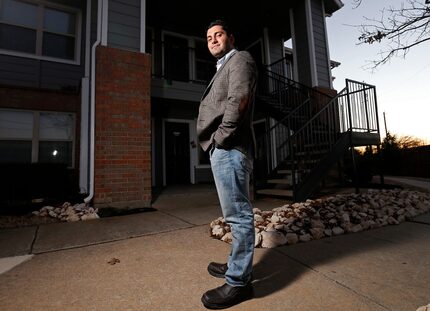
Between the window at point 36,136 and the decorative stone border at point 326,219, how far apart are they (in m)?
5.61

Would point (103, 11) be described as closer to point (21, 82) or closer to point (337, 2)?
point (21, 82)

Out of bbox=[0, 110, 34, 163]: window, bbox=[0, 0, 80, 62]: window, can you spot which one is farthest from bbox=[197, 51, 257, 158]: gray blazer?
bbox=[0, 0, 80, 62]: window

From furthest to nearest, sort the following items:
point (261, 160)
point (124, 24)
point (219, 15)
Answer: point (219, 15) < point (261, 160) < point (124, 24)

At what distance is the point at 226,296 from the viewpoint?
4.53ft

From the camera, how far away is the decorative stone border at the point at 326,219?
254 cm

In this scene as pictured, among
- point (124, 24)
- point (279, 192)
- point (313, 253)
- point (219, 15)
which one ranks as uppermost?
point (219, 15)

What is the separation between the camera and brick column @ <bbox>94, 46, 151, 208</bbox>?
162 inches

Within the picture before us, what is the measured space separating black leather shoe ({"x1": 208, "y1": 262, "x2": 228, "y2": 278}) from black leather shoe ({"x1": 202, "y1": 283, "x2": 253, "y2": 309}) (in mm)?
320

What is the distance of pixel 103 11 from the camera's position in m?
4.38

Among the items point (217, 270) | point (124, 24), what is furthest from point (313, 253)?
point (124, 24)

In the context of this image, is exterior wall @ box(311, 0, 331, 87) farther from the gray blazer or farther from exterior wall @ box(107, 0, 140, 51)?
the gray blazer

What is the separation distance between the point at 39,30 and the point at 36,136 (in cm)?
310

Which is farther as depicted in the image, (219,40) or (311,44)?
(311,44)

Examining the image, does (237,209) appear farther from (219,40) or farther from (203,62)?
(203,62)
